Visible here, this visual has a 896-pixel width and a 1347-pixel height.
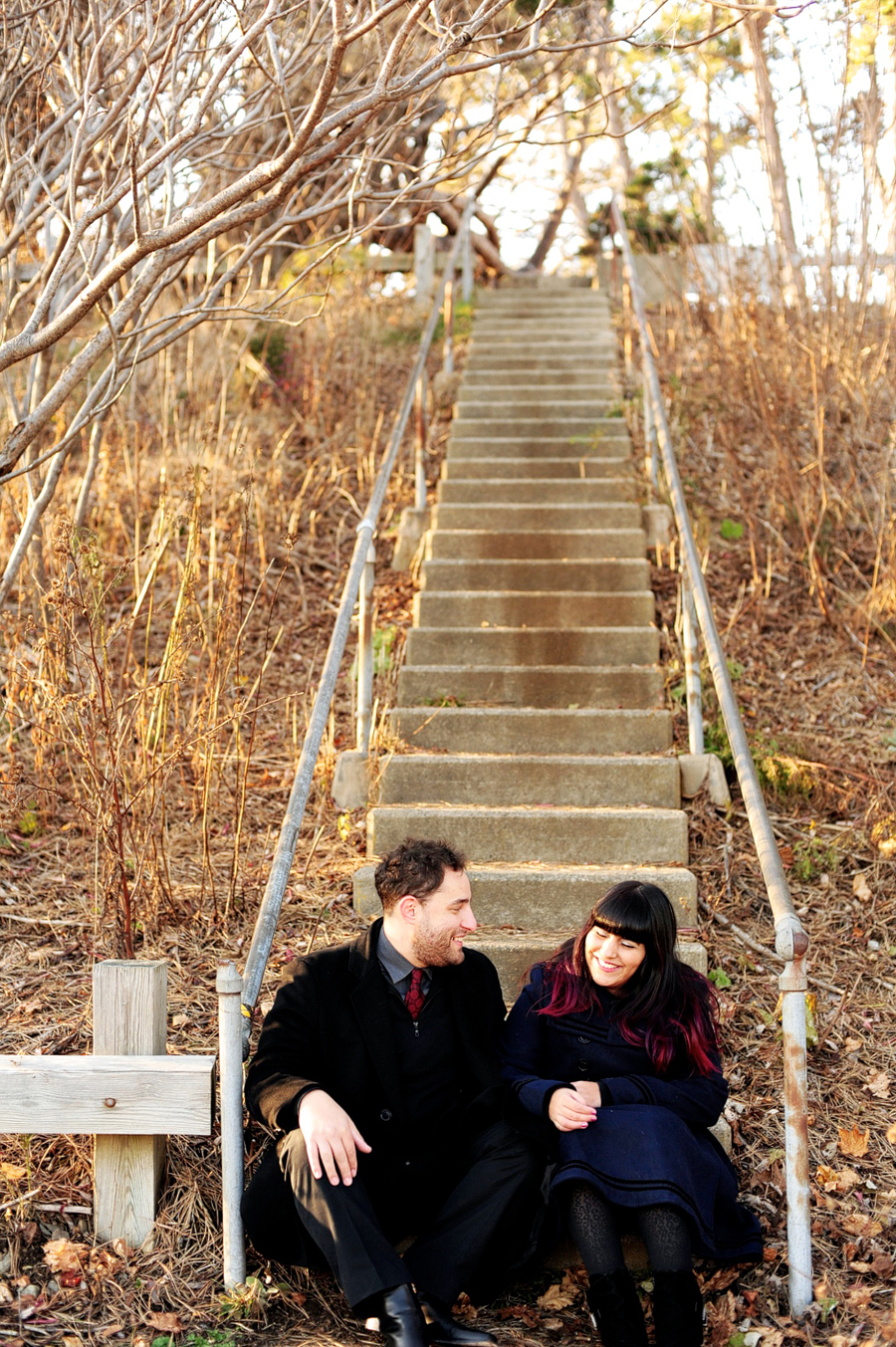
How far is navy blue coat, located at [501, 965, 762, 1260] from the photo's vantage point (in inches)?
106

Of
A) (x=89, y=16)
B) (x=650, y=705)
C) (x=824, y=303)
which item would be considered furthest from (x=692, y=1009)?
(x=824, y=303)

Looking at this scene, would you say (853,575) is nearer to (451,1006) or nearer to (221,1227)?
(451,1006)

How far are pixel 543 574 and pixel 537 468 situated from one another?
1.42m

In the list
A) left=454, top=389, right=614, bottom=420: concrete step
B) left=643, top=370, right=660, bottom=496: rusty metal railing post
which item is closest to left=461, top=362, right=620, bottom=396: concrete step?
left=454, top=389, right=614, bottom=420: concrete step

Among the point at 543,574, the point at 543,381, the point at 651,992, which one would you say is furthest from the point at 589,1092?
the point at 543,381

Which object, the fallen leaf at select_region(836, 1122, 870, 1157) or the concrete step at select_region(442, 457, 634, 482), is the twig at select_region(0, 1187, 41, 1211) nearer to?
the fallen leaf at select_region(836, 1122, 870, 1157)

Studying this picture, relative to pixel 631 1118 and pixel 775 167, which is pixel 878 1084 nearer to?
pixel 631 1118

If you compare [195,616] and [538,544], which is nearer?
[195,616]

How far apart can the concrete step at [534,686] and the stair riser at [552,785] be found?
1.92 ft

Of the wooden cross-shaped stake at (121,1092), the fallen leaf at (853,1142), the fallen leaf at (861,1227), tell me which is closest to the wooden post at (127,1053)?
the wooden cross-shaped stake at (121,1092)

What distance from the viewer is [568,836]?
14.3 ft

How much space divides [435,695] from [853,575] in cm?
261

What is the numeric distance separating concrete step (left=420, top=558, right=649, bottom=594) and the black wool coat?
3291 millimetres

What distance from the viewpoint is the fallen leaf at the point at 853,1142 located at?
127 inches
